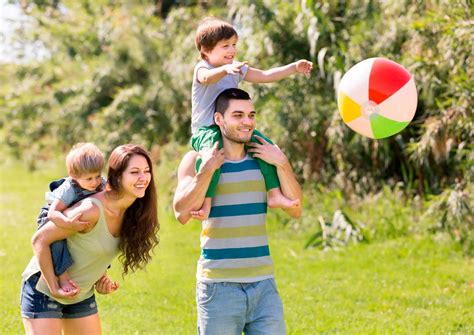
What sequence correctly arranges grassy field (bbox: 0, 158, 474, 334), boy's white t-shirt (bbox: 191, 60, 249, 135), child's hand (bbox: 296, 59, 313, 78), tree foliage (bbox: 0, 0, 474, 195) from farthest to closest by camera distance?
1. tree foliage (bbox: 0, 0, 474, 195)
2. grassy field (bbox: 0, 158, 474, 334)
3. boy's white t-shirt (bbox: 191, 60, 249, 135)
4. child's hand (bbox: 296, 59, 313, 78)

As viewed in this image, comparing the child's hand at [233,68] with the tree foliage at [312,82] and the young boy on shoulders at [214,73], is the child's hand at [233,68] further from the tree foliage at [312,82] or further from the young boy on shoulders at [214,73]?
the tree foliage at [312,82]

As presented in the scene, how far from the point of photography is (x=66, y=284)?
13.5 ft

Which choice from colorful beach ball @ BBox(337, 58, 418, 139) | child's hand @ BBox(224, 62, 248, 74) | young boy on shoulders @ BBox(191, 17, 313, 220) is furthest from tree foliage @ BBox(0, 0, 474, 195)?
child's hand @ BBox(224, 62, 248, 74)

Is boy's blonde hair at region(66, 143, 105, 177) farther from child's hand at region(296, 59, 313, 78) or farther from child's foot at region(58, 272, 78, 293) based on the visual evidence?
child's hand at region(296, 59, 313, 78)

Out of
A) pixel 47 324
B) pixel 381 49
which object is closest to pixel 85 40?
pixel 381 49

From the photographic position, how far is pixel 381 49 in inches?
400

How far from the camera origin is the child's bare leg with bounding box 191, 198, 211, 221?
386cm

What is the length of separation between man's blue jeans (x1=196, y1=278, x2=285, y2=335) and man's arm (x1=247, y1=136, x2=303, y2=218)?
0.46m

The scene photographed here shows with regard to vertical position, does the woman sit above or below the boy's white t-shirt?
below

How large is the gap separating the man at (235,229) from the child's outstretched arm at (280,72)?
455 millimetres

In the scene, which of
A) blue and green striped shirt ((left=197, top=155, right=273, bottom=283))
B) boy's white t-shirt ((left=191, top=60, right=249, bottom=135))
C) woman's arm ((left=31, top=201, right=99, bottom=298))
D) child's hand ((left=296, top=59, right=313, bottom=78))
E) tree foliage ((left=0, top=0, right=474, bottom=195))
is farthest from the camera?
tree foliage ((left=0, top=0, right=474, bottom=195))

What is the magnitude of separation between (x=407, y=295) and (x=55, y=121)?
528 inches

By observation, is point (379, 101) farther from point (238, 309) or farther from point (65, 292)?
point (65, 292)

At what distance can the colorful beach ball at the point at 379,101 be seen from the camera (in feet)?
15.9
